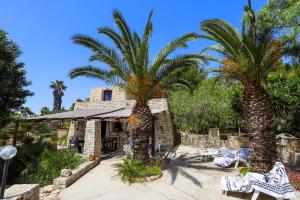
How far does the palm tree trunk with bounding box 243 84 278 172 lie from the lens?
35.5 feet

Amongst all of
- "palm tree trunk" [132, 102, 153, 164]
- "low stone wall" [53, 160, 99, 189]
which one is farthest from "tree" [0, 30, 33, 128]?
"palm tree trunk" [132, 102, 153, 164]

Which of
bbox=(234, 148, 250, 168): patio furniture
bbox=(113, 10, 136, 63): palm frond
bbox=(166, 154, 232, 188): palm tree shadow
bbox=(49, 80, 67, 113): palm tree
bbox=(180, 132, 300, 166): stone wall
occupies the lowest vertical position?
A: bbox=(166, 154, 232, 188): palm tree shadow

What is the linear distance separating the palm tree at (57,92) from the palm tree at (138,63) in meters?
41.7

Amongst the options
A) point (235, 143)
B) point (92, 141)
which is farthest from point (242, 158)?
point (92, 141)

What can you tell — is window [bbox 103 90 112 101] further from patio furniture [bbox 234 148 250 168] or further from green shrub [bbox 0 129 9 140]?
patio furniture [bbox 234 148 250 168]

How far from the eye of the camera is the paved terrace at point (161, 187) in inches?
355

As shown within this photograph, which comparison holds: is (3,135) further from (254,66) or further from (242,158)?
(254,66)

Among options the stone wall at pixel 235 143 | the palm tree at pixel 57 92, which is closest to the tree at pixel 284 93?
the stone wall at pixel 235 143

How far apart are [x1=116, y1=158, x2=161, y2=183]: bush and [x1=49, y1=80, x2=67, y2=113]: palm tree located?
4319 cm

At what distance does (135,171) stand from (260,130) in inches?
236

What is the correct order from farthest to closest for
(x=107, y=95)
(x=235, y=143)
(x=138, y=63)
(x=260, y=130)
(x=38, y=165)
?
1. (x=107, y=95)
2. (x=235, y=143)
3. (x=38, y=165)
4. (x=138, y=63)
5. (x=260, y=130)

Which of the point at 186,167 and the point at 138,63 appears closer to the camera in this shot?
the point at 138,63

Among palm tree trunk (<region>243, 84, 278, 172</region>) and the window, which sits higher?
the window

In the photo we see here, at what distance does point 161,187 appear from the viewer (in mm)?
9953
